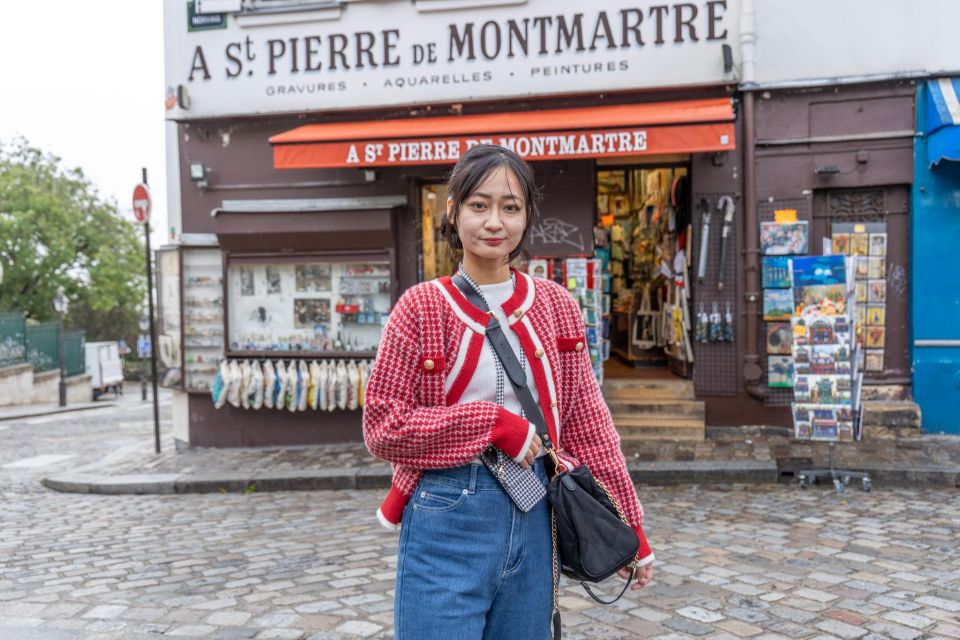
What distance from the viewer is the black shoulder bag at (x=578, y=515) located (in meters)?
2.00

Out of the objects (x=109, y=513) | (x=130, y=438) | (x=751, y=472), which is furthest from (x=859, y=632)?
(x=130, y=438)

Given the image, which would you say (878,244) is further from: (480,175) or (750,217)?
(480,175)

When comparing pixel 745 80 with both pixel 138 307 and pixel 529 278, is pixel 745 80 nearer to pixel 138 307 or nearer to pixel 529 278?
pixel 529 278

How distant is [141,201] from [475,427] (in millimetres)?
9205

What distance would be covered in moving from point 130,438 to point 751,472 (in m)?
10.3

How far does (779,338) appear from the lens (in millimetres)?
9273

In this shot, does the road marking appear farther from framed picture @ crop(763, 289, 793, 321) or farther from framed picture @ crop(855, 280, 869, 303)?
framed picture @ crop(855, 280, 869, 303)

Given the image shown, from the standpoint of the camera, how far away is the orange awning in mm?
8375

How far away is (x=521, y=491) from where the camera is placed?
2012 millimetres

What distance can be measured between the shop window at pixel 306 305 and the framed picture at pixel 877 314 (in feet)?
18.0

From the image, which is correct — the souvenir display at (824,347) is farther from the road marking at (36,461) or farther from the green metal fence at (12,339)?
the green metal fence at (12,339)

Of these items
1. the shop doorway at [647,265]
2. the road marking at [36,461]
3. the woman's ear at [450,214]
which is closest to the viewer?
the woman's ear at [450,214]

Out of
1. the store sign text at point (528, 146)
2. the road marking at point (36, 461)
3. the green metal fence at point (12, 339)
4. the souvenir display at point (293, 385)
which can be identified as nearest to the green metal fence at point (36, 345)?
the green metal fence at point (12, 339)

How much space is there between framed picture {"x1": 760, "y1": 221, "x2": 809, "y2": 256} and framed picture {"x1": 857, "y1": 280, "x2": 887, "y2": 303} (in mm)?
822
